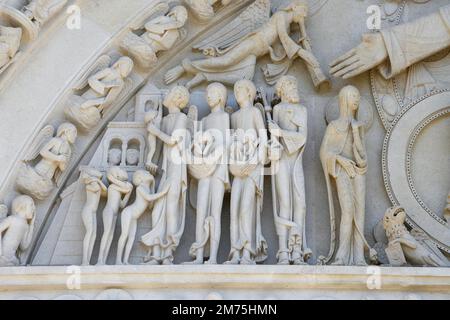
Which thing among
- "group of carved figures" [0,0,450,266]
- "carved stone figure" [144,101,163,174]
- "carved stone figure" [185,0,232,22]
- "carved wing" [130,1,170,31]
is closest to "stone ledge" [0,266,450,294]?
"group of carved figures" [0,0,450,266]

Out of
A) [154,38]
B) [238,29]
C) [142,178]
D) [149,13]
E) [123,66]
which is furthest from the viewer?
[238,29]

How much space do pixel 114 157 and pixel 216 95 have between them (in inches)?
35.7

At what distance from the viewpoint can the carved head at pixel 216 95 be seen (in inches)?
378

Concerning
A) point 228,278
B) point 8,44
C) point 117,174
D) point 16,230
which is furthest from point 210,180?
point 8,44

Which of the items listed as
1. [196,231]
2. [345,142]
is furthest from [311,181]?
[196,231]

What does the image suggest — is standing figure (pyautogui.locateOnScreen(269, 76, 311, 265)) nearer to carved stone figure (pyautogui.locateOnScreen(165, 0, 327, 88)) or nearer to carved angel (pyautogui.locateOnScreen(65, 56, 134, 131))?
carved stone figure (pyautogui.locateOnScreen(165, 0, 327, 88))

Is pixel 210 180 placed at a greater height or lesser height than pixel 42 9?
lesser

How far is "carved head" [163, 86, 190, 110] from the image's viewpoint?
31.6ft

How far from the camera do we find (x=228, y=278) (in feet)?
29.3

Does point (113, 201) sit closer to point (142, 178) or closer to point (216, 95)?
point (142, 178)

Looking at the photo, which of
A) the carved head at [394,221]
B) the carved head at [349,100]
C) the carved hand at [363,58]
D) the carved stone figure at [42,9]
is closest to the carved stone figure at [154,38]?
the carved stone figure at [42,9]
